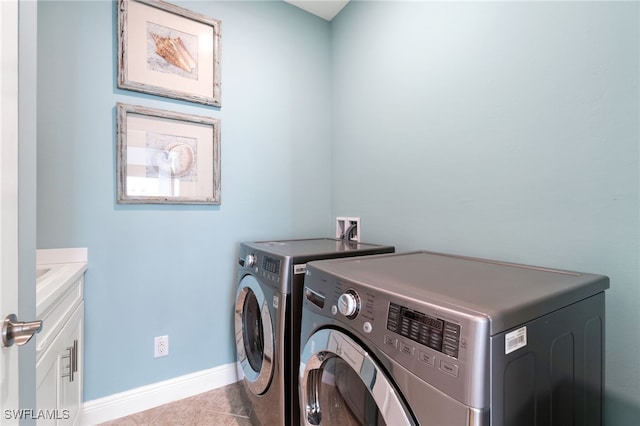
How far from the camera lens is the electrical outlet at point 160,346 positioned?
5.38ft

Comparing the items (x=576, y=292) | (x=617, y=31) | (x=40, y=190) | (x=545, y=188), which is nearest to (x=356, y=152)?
(x=545, y=188)

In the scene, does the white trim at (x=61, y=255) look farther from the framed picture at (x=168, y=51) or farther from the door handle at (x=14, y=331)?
the door handle at (x=14, y=331)

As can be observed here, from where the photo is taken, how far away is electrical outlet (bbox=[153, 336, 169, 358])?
164cm

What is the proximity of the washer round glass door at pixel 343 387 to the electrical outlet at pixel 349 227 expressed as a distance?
1.07 meters

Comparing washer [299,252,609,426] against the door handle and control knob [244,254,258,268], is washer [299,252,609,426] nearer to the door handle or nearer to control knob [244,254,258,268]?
control knob [244,254,258,268]

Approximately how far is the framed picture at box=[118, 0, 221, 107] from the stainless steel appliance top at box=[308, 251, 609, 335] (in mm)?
1404

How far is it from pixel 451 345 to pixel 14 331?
0.83 metres

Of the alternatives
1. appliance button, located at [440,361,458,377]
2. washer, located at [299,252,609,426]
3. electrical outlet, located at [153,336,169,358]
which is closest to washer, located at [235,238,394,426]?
washer, located at [299,252,609,426]

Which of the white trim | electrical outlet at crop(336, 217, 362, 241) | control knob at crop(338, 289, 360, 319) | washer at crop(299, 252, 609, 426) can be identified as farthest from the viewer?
electrical outlet at crop(336, 217, 362, 241)

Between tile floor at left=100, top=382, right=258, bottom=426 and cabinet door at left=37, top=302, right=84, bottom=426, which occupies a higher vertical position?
cabinet door at left=37, top=302, right=84, bottom=426

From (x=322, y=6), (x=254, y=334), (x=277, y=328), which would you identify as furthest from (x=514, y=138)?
(x=322, y=6)

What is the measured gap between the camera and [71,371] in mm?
1211

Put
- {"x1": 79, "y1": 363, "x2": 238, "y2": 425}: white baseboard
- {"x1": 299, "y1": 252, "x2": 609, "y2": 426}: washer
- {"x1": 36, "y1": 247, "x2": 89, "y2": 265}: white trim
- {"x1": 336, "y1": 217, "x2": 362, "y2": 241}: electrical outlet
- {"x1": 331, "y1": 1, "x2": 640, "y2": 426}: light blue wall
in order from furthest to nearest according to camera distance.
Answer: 1. {"x1": 336, "y1": 217, "x2": 362, "y2": 241}: electrical outlet
2. {"x1": 79, "y1": 363, "x2": 238, "y2": 425}: white baseboard
3. {"x1": 36, "y1": 247, "x2": 89, "y2": 265}: white trim
4. {"x1": 331, "y1": 1, "x2": 640, "y2": 426}: light blue wall
5. {"x1": 299, "y1": 252, "x2": 609, "y2": 426}: washer

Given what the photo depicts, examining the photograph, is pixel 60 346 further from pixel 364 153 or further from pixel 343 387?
pixel 364 153
